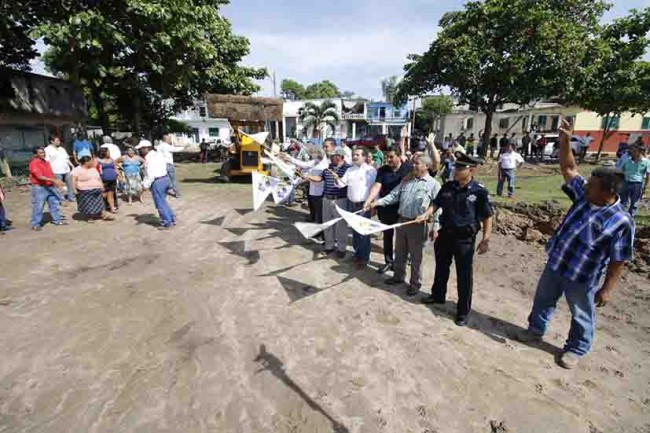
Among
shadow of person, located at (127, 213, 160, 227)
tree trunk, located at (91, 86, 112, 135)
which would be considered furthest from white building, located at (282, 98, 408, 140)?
shadow of person, located at (127, 213, 160, 227)

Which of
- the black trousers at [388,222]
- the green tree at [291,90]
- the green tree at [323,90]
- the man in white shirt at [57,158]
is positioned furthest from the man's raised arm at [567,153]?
the green tree at [291,90]

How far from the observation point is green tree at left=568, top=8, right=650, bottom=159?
1805 cm

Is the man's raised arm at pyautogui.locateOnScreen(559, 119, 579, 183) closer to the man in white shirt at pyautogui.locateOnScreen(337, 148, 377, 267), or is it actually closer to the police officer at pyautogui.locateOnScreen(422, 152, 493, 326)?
the police officer at pyautogui.locateOnScreen(422, 152, 493, 326)

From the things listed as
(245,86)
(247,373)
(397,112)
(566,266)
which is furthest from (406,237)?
(397,112)

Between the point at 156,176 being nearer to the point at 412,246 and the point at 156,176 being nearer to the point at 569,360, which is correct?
the point at 412,246

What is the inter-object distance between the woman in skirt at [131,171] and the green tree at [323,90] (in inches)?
2414

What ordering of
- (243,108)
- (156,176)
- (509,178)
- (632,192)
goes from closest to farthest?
(156,176) → (632,192) → (509,178) → (243,108)

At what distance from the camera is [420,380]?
321 cm

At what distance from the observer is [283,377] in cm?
326

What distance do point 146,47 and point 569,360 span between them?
578 inches

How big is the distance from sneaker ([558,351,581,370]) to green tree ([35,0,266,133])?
1364 centimetres

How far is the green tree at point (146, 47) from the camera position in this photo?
439 inches

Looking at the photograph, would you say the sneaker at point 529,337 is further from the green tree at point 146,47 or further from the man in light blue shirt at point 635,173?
the green tree at point 146,47

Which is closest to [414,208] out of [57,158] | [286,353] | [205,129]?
[286,353]
